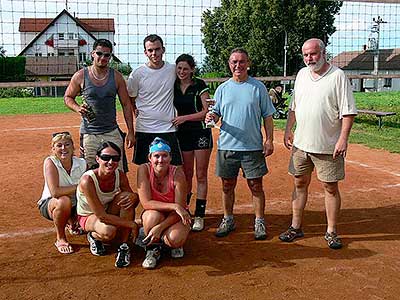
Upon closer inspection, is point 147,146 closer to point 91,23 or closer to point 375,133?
point 375,133

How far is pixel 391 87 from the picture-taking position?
5716 centimetres

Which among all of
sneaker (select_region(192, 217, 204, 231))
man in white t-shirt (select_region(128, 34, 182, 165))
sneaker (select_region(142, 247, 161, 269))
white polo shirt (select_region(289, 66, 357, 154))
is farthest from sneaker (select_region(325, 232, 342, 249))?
man in white t-shirt (select_region(128, 34, 182, 165))

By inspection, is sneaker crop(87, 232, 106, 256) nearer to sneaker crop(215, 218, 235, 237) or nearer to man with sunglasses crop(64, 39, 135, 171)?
man with sunglasses crop(64, 39, 135, 171)

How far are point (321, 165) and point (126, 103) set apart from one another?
1.99 metres

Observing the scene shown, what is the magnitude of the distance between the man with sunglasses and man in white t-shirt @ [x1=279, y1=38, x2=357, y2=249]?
5.66 feet

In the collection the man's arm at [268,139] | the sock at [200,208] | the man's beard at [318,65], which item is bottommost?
the sock at [200,208]

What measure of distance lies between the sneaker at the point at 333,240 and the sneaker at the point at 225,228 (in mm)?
959

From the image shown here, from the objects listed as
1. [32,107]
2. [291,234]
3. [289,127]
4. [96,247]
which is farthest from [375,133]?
[32,107]

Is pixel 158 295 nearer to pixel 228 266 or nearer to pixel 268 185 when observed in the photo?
pixel 228 266

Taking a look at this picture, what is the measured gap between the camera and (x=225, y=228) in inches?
211

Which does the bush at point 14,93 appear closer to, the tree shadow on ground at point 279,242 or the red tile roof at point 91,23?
the red tile roof at point 91,23

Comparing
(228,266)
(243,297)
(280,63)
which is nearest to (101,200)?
(228,266)

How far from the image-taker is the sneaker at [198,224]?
18.0 ft

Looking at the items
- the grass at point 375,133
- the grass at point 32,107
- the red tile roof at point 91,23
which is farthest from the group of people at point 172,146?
the grass at point 32,107
